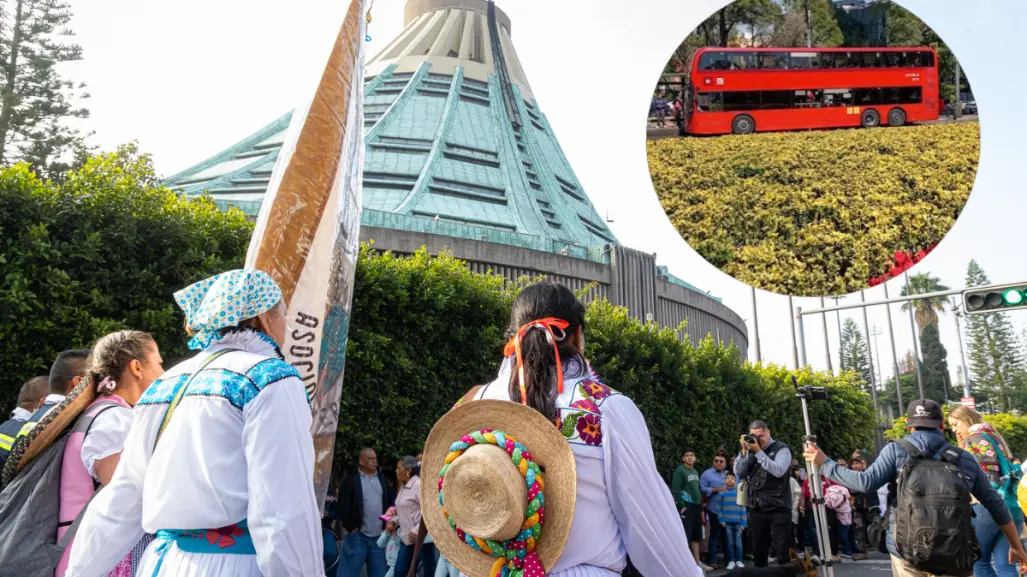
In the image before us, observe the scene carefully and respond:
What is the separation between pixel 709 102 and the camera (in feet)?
22.1

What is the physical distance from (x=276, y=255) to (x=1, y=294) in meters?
6.07

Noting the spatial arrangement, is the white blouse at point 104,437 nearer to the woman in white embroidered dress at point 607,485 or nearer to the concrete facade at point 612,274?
the woman in white embroidered dress at point 607,485

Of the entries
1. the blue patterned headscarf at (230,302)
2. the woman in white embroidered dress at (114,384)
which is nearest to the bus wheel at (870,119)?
the blue patterned headscarf at (230,302)

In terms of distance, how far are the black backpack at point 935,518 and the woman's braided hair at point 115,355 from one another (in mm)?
4321

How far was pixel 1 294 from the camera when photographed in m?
8.66

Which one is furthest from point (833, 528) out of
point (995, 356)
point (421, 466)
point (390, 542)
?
point (995, 356)

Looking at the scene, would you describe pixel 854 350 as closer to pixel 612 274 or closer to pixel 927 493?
pixel 612 274

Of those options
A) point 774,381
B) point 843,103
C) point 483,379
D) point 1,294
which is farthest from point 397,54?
point 843,103

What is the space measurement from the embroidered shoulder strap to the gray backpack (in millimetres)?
1305

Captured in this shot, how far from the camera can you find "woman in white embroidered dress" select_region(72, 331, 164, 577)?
3.86m

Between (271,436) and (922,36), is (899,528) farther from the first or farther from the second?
(271,436)

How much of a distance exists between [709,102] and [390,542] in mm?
6033

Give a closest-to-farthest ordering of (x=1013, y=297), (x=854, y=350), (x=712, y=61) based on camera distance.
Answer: (x=712, y=61) < (x=1013, y=297) < (x=854, y=350)

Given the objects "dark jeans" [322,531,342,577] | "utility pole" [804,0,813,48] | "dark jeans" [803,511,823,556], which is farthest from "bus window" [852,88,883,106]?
"dark jeans" [803,511,823,556]
